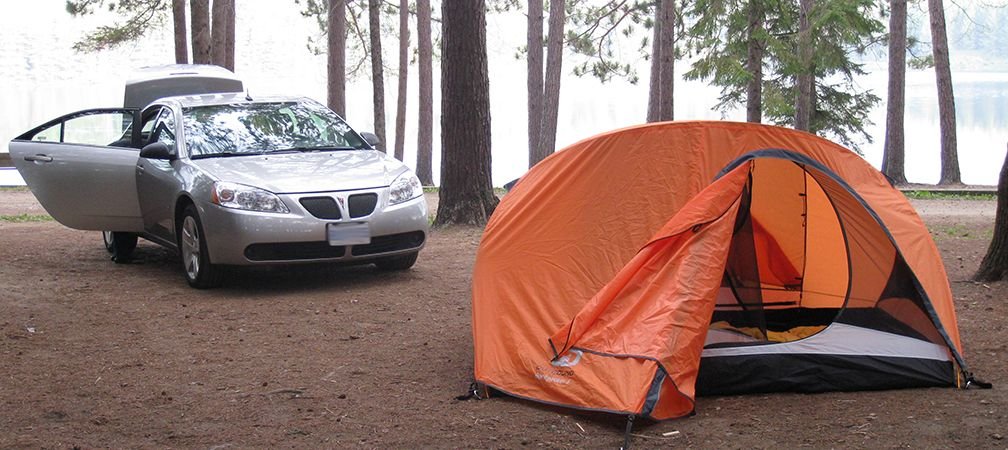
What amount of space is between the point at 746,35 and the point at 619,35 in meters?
13.8

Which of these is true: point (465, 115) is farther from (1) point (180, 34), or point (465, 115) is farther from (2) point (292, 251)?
(1) point (180, 34)

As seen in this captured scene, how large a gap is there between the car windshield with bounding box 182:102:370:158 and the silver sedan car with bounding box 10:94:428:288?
0.4 inches

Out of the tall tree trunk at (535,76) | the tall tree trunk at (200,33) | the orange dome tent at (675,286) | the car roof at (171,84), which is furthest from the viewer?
the tall tree trunk at (535,76)

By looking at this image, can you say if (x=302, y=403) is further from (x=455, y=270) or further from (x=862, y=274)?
(x=455, y=270)

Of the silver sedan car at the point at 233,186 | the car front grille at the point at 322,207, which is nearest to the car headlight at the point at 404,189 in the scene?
the silver sedan car at the point at 233,186

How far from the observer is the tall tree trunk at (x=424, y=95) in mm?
26234

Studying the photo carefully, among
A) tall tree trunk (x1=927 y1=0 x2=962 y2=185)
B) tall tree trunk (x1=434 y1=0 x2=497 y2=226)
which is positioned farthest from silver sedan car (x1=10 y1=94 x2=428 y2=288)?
tall tree trunk (x1=927 y1=0 x2=962 y2=185)

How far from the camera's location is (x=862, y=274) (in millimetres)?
5965

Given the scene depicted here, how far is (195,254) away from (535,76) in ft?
54.9

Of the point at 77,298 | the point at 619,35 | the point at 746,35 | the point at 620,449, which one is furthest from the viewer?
the point at 619,35

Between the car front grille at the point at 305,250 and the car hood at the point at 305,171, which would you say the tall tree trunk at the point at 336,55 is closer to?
the car hood at the point at 305,171

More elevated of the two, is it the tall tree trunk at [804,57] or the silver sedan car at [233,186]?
the tall tree trunk at [804,57]

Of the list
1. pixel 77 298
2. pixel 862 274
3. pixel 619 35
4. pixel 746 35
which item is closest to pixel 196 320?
pixel 77 298

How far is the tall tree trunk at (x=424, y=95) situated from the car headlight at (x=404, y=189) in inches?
684
